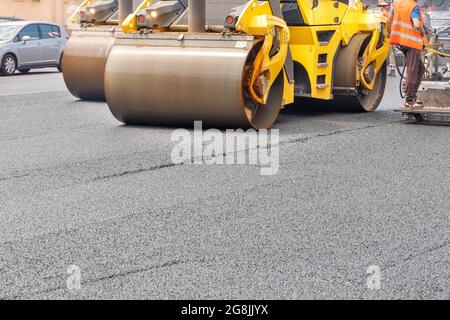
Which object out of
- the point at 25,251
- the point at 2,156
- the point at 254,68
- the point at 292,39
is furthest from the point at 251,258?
the point at 292,39

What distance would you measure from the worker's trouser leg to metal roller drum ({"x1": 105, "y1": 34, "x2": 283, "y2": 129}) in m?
1.71

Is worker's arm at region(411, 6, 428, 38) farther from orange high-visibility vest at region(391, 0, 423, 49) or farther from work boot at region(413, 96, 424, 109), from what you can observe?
work boot at region(413, 96, 424, 109)

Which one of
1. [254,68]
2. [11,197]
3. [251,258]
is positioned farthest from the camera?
[254,68]

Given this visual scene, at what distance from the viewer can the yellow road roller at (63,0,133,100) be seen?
14516 mm

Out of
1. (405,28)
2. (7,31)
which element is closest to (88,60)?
(405,28)

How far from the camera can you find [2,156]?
31.9ft

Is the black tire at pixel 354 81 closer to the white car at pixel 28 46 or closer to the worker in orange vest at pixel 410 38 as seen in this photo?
the worker in orange vest at pixel 410 38

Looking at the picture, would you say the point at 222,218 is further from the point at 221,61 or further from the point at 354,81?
the point at 354,81

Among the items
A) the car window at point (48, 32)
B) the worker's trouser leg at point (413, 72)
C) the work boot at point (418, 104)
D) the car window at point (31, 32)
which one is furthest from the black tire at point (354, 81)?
the car window at point (48, 32)

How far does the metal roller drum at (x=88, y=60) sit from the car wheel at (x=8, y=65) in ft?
27.1

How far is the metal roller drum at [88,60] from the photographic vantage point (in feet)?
47.4

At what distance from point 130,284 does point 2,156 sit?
187 inches

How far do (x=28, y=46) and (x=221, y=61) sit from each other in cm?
1350
